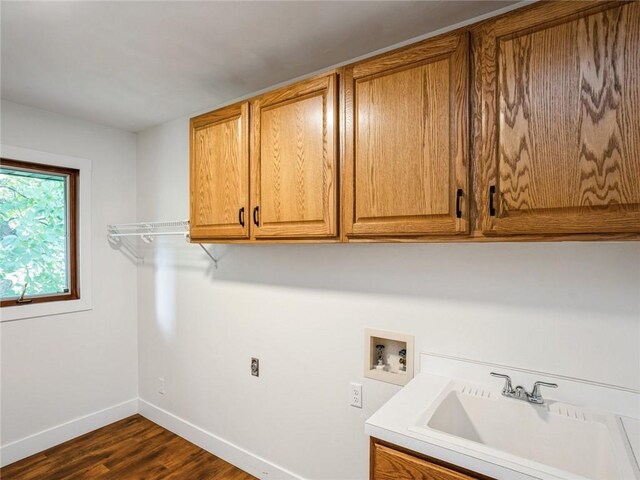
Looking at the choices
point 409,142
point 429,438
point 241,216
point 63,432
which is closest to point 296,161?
point 241,216

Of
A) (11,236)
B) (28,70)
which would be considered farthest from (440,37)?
(11,236)

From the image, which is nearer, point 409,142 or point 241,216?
point 409,142

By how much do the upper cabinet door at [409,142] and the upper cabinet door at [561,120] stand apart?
0.09 m

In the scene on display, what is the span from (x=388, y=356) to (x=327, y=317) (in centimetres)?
38

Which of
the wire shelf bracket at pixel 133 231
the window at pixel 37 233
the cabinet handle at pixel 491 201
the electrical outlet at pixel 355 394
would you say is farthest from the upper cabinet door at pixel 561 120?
the window at pixel 37 233

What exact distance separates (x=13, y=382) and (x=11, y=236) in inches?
39.0

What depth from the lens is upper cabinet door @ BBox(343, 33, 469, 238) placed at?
1263mm

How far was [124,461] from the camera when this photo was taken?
246cm

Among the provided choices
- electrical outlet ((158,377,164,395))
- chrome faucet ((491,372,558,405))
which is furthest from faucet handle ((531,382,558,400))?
electrical outlet ((158,377,164,395))

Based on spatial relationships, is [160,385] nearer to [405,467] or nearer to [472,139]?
[405,467]

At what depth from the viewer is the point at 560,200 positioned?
109cm

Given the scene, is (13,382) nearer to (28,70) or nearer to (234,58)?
(28,70)

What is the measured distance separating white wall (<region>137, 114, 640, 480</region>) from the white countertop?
236 millimetres

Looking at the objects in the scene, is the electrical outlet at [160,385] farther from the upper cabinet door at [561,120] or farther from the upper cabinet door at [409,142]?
the upper cabinet door at [561,120]
